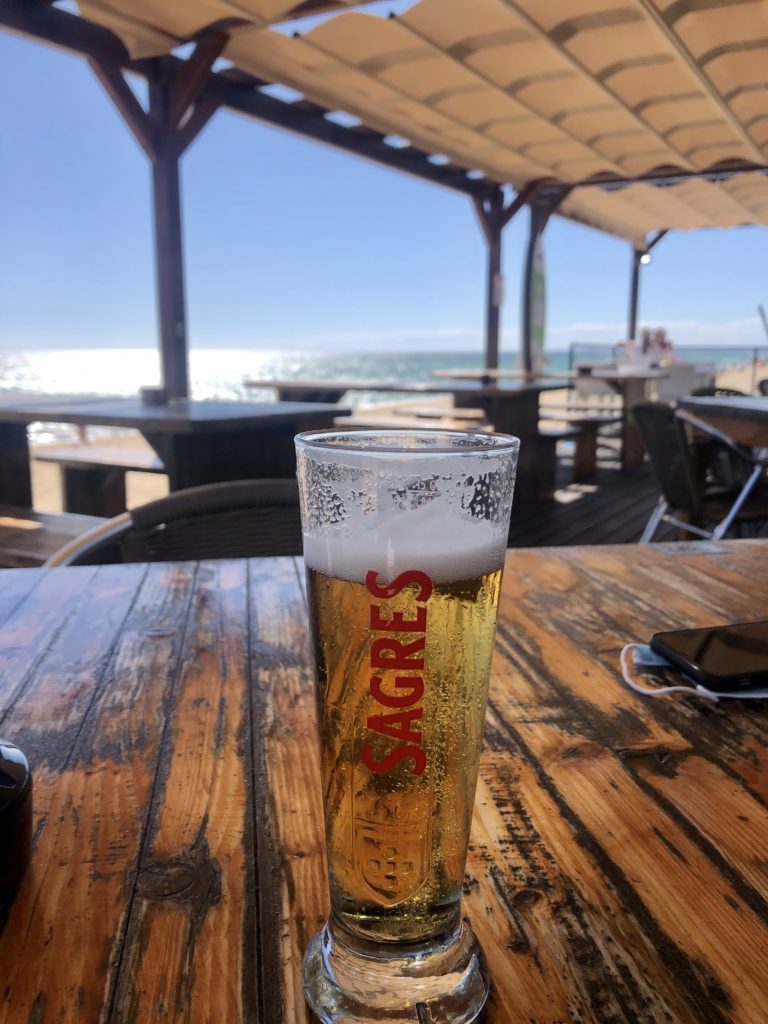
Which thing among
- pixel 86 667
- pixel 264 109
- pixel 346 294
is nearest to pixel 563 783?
pixel 86 667

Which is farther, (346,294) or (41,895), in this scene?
(346,294)

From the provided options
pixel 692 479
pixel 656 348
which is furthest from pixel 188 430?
pixel 656 348

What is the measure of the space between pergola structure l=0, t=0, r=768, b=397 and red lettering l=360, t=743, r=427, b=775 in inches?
167

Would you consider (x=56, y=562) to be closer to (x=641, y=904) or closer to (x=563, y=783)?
(x=563, y=783)

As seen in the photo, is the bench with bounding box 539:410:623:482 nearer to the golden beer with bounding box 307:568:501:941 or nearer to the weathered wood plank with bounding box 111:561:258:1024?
the weathered wood plank with bounding box 111:561:258:1024

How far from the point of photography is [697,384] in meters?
9.98

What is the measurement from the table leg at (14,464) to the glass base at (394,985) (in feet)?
14.0

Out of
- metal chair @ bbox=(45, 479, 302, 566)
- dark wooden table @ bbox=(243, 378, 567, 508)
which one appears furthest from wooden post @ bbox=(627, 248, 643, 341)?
metal chair @ bbox=(45, 479, 302, 566)

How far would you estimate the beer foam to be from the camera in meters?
0.34

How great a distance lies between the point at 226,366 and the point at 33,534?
2328 inches

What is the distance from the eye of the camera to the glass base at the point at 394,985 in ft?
1.14

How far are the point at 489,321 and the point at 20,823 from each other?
30.7 feet

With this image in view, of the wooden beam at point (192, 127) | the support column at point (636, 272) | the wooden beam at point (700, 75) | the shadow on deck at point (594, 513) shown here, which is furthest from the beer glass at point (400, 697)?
the support column at point (636, 272)

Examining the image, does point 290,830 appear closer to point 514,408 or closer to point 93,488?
point 93,488
